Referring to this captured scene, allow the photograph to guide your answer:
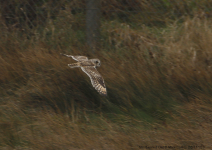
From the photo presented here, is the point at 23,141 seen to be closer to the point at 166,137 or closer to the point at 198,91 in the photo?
the point at 166,137

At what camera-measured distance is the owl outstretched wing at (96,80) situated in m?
3.66

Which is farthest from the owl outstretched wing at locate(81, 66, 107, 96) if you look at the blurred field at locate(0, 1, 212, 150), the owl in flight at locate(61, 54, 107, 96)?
the blurred field at locate(0, 1, 212, 150)

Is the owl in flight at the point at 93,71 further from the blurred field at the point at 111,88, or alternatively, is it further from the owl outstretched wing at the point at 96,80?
the blurred field at the point at 111,88

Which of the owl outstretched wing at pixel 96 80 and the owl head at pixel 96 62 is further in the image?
the owl head at pixel 96 62

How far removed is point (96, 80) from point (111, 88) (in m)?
0.32

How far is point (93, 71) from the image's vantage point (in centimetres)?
387

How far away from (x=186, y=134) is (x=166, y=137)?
20 cm

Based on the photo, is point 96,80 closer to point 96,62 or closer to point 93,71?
point 93,71

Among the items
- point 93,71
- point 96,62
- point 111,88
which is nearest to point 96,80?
point 93,71

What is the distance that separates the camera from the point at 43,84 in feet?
13.3

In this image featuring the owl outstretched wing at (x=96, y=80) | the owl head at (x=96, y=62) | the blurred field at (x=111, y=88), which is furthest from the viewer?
the owl head at (x=96, y=62)

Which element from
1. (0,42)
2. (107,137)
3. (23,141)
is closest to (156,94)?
(107,137)

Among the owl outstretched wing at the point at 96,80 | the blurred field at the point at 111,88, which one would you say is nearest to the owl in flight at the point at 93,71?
the owl outstretched wing at the point at 96,80

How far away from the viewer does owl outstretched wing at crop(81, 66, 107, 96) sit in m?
3.66
